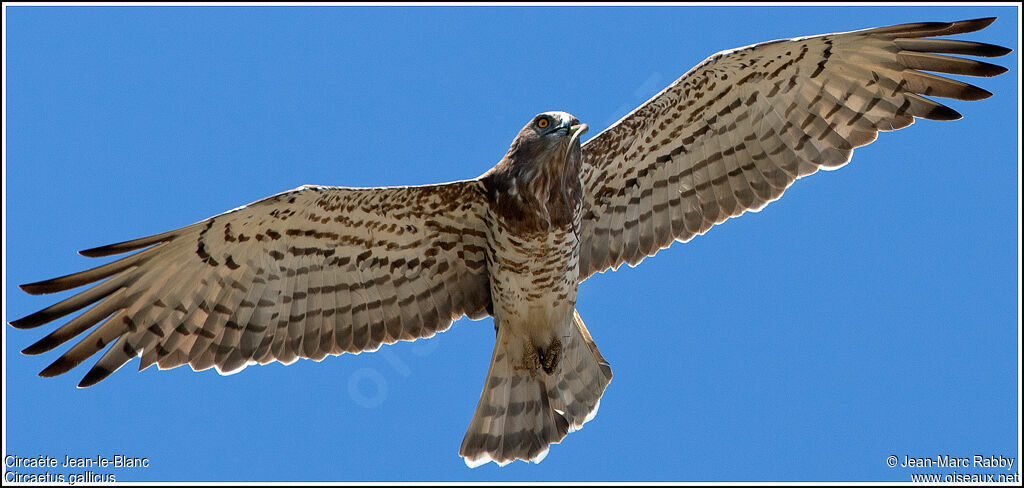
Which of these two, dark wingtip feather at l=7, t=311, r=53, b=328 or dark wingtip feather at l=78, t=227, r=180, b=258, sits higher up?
dark wingtip feather at l=78, t=227, r=180, b=258

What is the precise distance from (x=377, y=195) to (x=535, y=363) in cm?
182

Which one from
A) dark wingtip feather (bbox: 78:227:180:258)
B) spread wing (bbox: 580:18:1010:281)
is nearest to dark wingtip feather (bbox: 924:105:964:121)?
spread wing (bbox: 580:18:1010:281)

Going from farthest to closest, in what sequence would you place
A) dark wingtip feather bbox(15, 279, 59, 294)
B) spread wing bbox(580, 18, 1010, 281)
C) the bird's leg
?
the bird's leg < spread wing bbox(580, 18, 1010, 281) < dark wingtip feather bbox(15, 279, 59, 294)

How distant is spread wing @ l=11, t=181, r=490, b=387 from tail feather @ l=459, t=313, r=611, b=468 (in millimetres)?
549

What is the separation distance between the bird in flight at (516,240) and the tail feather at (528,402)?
14 millimetres

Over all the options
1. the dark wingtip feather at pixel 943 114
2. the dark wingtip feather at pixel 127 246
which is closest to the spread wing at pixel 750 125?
the dark wingtip feather at pixel 943 114

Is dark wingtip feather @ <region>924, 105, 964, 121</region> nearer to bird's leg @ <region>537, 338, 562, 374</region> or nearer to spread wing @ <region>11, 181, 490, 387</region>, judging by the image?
bird's leg @ <region>537, 338, 562, 374</region>

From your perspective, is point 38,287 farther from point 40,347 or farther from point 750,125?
point 750,125

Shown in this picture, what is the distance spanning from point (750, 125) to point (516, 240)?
2.26 m

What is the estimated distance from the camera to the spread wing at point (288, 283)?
348 inches

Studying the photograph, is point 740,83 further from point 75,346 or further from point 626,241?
point 75,346

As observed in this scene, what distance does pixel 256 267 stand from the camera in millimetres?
9227

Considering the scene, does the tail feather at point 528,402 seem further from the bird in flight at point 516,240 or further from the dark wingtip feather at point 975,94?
the dark wingtip feather at point 975,94

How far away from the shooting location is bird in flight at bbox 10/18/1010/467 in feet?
28.9
